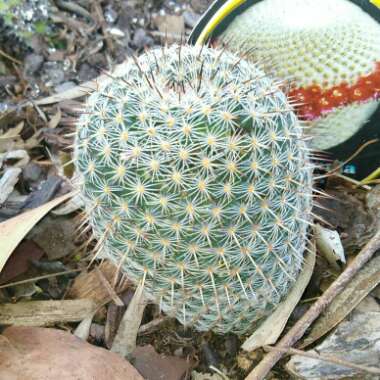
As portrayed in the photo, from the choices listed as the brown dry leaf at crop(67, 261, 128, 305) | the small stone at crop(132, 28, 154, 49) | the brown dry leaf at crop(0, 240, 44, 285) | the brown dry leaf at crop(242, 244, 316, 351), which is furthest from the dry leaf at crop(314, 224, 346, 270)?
the small stone at crop(132, 28, 154, 49)

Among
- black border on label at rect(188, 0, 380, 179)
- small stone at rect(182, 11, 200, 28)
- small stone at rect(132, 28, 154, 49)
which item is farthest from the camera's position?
small stone at rect(182, 11, 200, 28)

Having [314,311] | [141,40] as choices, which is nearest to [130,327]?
[314,311]

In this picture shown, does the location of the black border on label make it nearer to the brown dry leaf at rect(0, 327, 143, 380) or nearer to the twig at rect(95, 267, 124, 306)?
the twig at rect(95, 267, 124, 306)

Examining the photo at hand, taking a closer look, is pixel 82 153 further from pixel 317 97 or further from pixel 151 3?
pixel 151 3

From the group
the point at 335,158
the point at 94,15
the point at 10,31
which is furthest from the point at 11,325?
the point at 94,15

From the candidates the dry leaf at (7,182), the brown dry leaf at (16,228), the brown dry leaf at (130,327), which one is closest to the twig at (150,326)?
the brown dry leaf at (130,327)

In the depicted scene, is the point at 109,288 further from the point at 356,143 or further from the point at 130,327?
the point at 356,143

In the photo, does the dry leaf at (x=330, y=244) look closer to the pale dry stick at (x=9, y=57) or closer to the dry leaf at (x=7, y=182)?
the dry leaf at (x=7, y=182)
